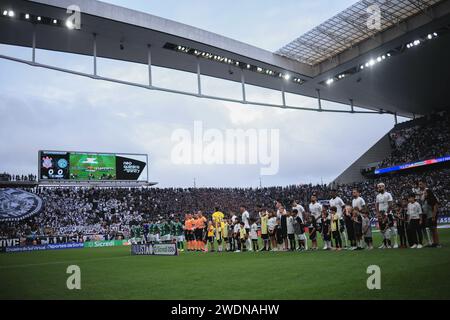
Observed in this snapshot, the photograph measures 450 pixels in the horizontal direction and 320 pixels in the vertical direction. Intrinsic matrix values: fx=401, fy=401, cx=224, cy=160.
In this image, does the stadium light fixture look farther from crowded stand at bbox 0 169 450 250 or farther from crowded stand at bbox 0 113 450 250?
crowded stand at bbox 0 169 450 250

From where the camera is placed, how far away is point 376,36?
83.6ft

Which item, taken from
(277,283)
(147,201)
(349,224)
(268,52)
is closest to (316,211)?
(349,224)

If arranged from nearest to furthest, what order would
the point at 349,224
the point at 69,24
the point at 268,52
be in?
the point at 349,224, the point at 69,24, the point at 268,52

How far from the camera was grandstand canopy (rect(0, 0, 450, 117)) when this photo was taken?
20.6 metres

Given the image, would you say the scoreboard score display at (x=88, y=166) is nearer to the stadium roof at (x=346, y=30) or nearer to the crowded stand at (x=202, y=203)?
the crowded stand at (x=202, y=203)

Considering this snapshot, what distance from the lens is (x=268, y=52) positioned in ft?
89.4

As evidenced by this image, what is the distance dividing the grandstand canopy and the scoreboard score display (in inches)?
788

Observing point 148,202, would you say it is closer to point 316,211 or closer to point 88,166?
point 88,166

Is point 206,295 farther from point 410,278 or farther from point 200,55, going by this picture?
point 200,55

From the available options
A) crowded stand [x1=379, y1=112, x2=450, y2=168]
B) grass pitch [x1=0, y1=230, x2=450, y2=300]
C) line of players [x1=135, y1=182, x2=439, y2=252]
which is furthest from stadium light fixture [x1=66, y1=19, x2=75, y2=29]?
crowded stand [x1=379, y1=112, x2=450, y2=168]

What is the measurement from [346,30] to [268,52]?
5.17m

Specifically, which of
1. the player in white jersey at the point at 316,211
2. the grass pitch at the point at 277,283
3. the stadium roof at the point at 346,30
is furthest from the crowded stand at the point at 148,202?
the grass pitch at the point at 277,283
